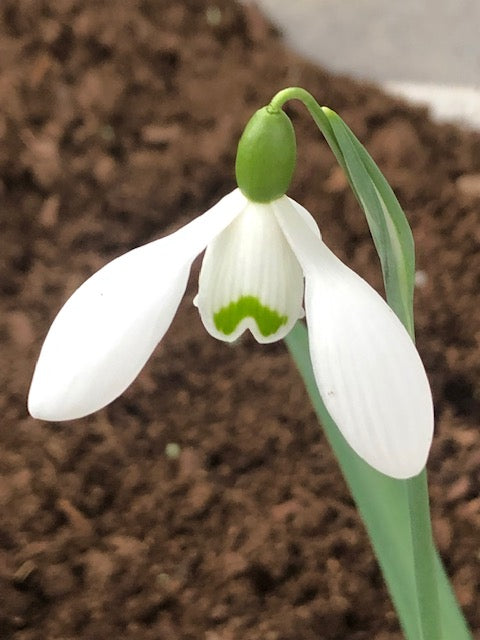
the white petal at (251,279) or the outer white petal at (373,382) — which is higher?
the white petal at (251,279)

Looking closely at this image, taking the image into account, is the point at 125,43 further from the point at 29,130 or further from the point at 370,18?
the point at 370,18

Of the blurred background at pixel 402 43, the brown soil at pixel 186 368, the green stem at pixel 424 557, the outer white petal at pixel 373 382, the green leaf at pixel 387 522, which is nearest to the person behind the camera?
the outer white petal at pixel 373 382

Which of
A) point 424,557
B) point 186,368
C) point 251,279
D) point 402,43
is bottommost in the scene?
point 424,557

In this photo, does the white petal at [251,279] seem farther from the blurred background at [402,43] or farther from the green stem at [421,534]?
the blurred background at [402,43]

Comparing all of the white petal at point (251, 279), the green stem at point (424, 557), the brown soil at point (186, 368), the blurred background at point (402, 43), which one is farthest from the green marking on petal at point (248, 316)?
the blurred background at point (402, 43)

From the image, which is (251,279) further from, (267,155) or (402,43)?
(402,43)

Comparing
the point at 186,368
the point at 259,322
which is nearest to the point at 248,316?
the point at 259,322
